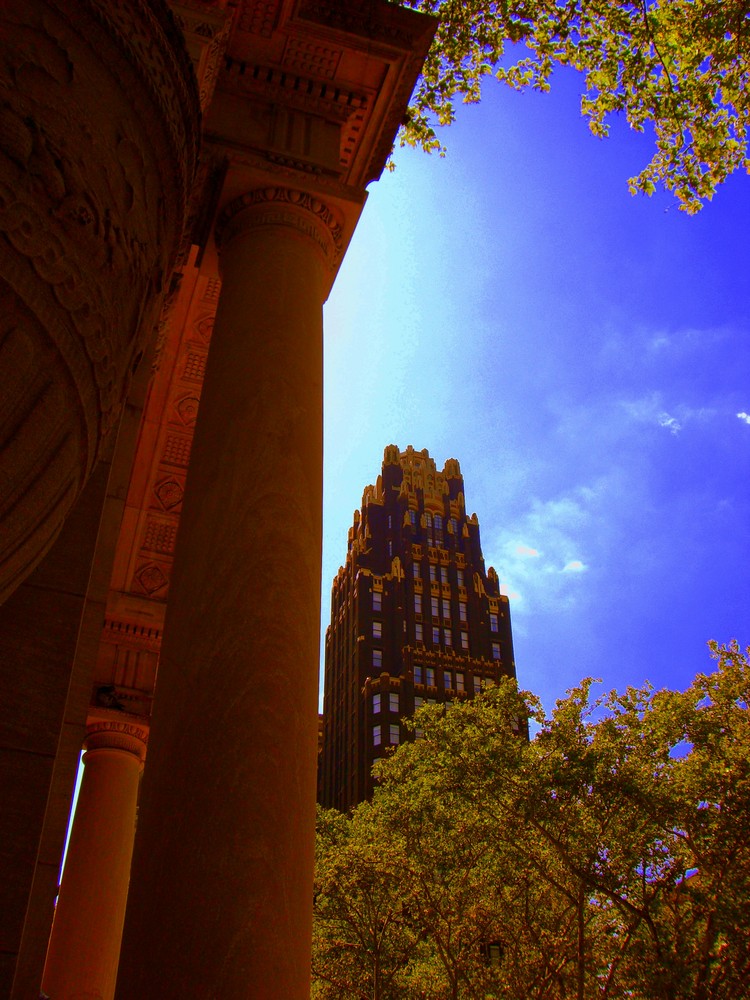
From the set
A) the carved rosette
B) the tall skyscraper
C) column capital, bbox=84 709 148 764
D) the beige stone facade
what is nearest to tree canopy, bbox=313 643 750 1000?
column capital, bbox=84 709 148 764

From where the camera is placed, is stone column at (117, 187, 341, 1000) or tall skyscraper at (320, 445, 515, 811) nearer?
stone column at (117, 187, 341, 1000)

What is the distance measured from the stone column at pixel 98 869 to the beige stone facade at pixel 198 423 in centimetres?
948

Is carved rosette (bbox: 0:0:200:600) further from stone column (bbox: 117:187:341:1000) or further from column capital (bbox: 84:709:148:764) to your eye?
column capital (bbox: 84:709:148:764)

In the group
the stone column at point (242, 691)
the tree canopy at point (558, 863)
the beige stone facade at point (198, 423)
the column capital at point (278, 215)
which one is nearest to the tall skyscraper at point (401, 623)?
the tree canopy at point (558, 863)

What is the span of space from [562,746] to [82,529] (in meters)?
18.6

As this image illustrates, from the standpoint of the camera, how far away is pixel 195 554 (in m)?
5.51

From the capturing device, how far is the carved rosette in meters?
2.10

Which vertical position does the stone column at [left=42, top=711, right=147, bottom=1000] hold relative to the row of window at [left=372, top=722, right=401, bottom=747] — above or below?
below

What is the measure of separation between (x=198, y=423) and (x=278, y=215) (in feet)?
8.14

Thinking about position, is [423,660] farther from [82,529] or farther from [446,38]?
[82,529]

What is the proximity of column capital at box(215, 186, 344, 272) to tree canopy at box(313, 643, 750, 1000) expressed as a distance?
51.5ft

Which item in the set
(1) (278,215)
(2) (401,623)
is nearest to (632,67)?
(1) (278,215)

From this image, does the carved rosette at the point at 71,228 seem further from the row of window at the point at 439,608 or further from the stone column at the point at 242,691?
the row of window at the point at 439,608

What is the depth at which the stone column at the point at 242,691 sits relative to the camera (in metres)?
4.04
